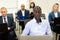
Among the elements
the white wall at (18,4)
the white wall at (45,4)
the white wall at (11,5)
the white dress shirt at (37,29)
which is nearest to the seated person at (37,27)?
the white dress shirt at (37,29)

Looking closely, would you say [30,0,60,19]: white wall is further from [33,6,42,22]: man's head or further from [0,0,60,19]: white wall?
[33,6,42,22]: man's head

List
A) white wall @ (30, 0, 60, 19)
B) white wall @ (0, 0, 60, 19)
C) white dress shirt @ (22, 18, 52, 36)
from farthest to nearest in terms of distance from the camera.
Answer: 1. white wall @ (30, 0, 60, 19)
2. white wall @ (0, 0, 60, 19)
3. white dress shirt @ (22, 18, 52, 36)

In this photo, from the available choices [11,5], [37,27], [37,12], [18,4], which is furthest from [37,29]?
[11,5]

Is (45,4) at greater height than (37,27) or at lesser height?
greater

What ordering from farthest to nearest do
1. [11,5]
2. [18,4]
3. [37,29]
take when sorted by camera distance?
[11,5], [18,4], [37,29]

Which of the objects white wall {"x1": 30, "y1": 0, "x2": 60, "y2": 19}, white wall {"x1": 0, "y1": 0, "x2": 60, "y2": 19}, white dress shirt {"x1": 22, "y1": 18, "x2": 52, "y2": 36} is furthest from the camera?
white wall {"x1": 30, "y1": 0, "x2": 60, "y2": 19}

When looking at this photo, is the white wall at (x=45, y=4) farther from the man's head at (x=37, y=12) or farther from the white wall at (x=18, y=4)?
the man's head at (x=37, y=12)

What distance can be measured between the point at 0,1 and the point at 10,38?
391cm

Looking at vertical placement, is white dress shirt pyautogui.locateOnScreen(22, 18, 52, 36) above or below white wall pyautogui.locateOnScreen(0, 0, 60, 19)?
below

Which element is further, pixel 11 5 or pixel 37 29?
pixel 11 5

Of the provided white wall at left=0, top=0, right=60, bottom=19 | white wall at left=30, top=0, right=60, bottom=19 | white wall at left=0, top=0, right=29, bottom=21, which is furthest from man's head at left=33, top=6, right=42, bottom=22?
white wall at left=30, top=0, right=60, bottom=19

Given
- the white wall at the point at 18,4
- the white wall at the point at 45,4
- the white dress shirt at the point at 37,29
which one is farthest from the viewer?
the white wall at the point at 45,4

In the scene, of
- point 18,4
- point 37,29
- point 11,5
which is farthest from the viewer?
point 11,5

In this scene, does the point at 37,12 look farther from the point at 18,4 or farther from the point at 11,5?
the point at 11,5
